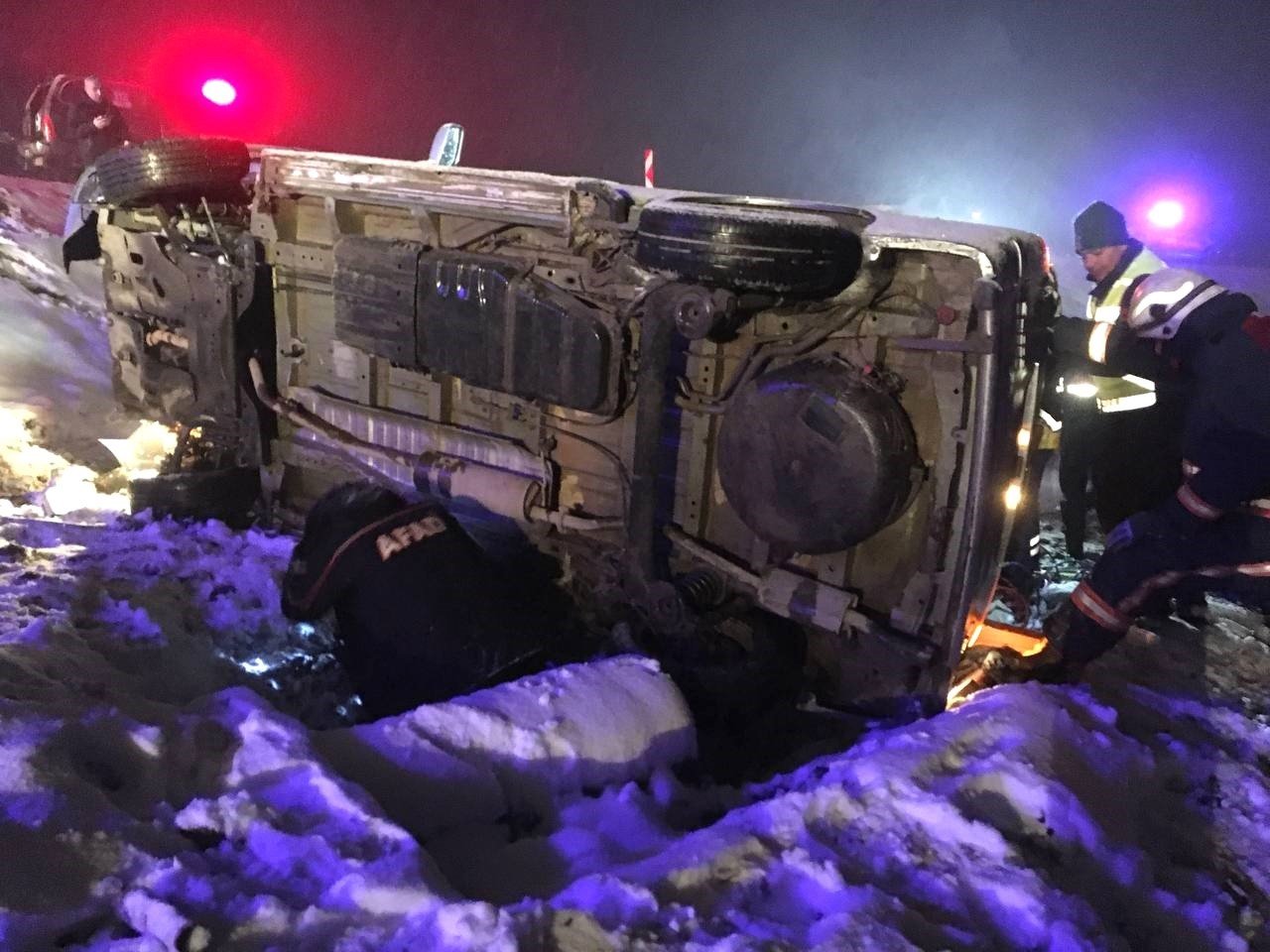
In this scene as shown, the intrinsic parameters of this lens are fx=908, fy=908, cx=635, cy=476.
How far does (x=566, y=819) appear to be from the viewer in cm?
249

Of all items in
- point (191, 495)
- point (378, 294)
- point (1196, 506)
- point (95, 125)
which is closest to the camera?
point (1196, 506)

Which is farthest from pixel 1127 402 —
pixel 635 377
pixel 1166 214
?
pixel 1166 214

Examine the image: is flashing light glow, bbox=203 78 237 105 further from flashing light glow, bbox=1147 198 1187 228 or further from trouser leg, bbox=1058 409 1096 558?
flashing light glow, bbox=1147 198 1187 228

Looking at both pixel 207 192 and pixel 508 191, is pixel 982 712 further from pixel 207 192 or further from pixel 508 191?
pixel 207 192

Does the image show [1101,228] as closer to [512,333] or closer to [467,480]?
[512,333]

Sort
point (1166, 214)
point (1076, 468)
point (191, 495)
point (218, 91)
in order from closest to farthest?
1. point (191, 495)
2. point (1076, 468)
3. point (218, 91)
4. point (1166, 214)

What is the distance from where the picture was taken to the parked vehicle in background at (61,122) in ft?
33.1

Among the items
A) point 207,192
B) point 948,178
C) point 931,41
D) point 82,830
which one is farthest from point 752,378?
point 931,41

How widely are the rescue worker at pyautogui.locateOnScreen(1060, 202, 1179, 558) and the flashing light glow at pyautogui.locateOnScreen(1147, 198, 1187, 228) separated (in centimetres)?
771

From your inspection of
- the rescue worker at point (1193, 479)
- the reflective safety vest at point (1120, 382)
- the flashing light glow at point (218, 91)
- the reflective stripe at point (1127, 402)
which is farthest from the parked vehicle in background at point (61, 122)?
the rescue worker at point (1193, 479)

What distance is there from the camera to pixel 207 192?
485 centimetres

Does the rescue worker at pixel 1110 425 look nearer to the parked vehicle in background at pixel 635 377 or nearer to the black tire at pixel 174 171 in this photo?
the parked vehicle in background at pixel 635 377

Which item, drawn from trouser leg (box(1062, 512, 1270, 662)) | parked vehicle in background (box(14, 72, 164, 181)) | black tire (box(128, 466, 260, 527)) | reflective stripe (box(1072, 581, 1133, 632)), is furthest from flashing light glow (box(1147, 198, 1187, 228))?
parked vehicle in background (box(14, 72, 164, 181))

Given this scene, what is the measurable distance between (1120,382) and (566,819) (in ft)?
13.9
